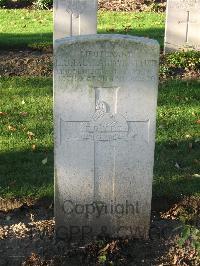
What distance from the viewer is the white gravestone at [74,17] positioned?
31.8 ft

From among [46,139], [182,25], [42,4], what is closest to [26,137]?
[46,139]

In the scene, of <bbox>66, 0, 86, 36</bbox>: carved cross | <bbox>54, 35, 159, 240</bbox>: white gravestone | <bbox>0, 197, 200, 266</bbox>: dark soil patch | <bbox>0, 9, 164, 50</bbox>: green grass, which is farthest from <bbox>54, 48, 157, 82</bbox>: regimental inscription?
<bbox>0, 9, 164, 50</bbox>: green grass

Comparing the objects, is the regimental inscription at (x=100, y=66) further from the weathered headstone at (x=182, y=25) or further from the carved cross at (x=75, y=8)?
the weathered headstone at (x=182, y=25)

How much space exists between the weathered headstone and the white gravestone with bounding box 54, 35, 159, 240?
608 cm

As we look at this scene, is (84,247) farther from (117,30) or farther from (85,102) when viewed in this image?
(117,30)

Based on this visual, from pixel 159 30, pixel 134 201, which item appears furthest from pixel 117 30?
pixel 134 201

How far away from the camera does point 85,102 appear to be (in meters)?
4.28

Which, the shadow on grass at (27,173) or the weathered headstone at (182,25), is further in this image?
the weathered headstone at (182,25)

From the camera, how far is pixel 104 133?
440 cm

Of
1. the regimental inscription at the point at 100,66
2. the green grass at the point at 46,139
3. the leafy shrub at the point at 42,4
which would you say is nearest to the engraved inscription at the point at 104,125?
the regimental inscription at the point at 100,66

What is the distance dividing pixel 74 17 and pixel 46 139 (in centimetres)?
385

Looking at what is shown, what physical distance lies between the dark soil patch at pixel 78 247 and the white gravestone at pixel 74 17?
213 inches

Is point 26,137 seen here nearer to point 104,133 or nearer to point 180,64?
point 104,133

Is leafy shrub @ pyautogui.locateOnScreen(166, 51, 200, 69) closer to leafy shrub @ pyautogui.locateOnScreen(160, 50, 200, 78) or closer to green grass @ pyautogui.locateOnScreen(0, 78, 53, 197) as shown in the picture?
leafy shrub @ pyautogui.locateOnScreen(160, 50, 200, 78)
